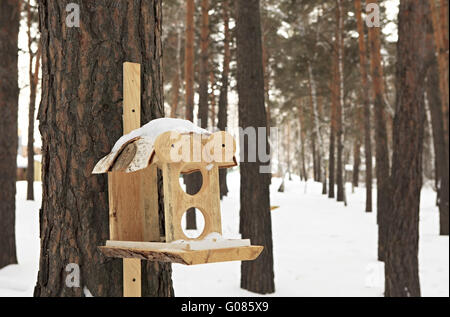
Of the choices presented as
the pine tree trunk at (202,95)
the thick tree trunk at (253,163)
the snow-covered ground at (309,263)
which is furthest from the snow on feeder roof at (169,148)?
the pine tree trunk at (202,95)

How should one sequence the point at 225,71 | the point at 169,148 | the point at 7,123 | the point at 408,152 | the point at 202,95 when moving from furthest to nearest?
the point at 225,71 → the point at 202,95 → the point at 7,123 → the point at 408,152 → the point at 169,148

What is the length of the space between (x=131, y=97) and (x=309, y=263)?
21.5 ft

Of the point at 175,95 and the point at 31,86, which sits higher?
the point at 175,95

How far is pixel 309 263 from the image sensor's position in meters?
8.30

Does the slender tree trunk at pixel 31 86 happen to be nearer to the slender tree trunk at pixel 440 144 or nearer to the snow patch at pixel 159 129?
the slender tree trunk at pixel 440 144

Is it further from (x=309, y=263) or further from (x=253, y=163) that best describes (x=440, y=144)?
(x=253, y=163)

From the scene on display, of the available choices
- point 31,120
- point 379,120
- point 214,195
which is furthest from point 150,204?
point 31,120

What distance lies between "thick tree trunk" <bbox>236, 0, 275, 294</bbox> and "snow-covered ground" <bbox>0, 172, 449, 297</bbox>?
0.33 m

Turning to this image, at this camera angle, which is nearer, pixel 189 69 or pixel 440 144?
pixel 189 69

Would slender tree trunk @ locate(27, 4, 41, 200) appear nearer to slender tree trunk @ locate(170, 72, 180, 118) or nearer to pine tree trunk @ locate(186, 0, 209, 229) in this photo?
pine tree trunk @ locate(186, 0, 209, 229)

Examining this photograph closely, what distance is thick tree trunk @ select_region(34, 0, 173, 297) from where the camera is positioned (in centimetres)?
227
